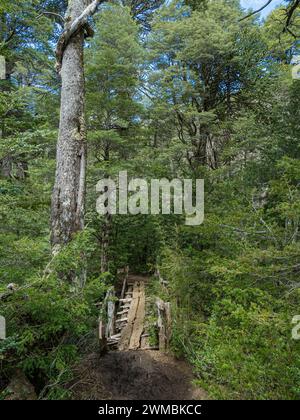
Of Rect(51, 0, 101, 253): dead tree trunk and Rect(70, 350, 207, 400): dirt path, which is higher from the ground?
Rect(51, 0, 101, 253): dead tree trunk

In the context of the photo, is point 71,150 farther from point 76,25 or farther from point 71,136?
point 76,25

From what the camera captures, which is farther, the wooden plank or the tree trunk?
the wooden plank

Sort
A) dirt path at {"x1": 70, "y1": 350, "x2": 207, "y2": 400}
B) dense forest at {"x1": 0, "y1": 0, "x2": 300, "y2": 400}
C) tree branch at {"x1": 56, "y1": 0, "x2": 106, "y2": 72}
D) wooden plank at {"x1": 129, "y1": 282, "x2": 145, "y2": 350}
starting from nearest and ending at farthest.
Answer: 1. dense forest at {"x1": 0, "y1": 0, "x2": 300, "y2": 400}
2. dirt path at {"x1": 70, "y1": 350, "x2": 207, "y2": 400}
3. tree branch at {"x1": 56, "y1": 0, "x2": 106, "y2": 72}
4. wooden plank at {"x1": 129, "y1": 282, "x2": 145, "y2": 350}

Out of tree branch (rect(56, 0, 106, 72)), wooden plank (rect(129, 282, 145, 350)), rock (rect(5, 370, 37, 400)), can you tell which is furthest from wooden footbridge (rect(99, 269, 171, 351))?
tree branch (rect(56, 0, 106, 72))

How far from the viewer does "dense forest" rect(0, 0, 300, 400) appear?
3.17 metres

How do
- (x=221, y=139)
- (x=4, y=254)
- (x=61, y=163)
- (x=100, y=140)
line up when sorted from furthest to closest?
(x=221, y=139)
(x=100, y=140)
(x=61, y=163)
(x=4, y=254)

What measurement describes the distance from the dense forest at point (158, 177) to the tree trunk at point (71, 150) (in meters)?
0.02

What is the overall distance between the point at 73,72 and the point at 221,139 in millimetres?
9564

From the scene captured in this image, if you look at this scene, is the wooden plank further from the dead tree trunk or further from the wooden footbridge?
the dead tree trunk

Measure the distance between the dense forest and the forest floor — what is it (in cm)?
23

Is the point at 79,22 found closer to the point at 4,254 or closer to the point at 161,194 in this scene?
the point at 4,254

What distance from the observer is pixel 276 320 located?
2.99m

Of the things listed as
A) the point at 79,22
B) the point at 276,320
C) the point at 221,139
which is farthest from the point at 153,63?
the point at 276,320

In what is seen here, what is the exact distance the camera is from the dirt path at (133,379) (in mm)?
4043
